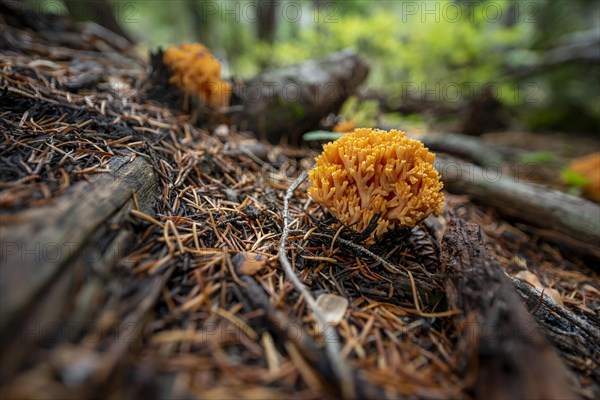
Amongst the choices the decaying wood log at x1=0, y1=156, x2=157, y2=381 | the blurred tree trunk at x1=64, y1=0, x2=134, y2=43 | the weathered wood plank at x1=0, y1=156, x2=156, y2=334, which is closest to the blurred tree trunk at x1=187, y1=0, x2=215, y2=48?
the blurred tree trunk at x1=64, y1=0, x2=134, y2=43

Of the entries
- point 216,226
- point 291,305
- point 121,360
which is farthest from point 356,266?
point 121,360

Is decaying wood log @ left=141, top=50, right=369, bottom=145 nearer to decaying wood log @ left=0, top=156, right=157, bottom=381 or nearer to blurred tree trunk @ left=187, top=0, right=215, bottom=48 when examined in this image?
decaying wood log @ left=0, top=156, right=157, bottom=381

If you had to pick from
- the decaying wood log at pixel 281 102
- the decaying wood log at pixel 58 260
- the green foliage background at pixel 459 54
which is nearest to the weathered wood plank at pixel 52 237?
the decaying wood log at pixel 58 260

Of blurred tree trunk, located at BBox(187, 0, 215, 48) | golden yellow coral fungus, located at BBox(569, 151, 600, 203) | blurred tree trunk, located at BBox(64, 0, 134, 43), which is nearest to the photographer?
golden yellow coral fungus, located at BBox(569, 151, 600, 203)

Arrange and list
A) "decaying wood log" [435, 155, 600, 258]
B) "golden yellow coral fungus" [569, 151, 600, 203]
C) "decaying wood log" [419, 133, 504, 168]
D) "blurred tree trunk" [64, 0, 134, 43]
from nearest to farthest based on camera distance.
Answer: "decaying wood log" [435, 155, 600, 258] → "golden yellow coral fungus" [569, 151, 600, 203] → "decaying wood log" [419, 133, 504, 168] → "blurred tree trunk" [64, 0, 134, 43]

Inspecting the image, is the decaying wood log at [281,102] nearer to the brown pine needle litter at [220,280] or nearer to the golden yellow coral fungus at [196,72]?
the golden yellow coral fungus at [196,72]

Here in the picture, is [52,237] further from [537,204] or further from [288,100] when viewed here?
[537,204]

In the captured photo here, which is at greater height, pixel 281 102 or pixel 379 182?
pixel 281 102

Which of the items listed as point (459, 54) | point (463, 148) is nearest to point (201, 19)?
point (459, 54)
